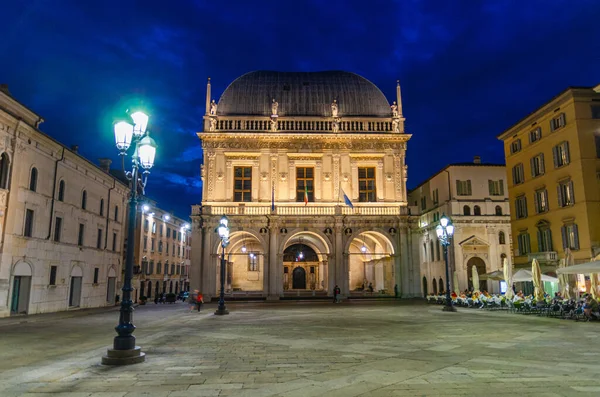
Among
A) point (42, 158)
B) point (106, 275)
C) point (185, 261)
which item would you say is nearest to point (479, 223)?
point (106, 275)

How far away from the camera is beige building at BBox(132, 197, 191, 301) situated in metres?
49.7

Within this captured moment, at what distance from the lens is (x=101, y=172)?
1435 inches

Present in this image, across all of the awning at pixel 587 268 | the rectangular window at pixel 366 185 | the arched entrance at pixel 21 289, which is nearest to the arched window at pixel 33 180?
the arched entrance at pixel 21 289

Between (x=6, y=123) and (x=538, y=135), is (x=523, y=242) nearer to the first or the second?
(x=538, y=135)

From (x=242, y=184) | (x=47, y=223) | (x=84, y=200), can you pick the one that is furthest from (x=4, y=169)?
(x=242, y=184)

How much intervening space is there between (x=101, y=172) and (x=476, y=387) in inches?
1385

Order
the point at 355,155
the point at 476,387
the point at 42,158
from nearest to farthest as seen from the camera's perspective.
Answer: the point at 476,387
the point at 42,158
the point at 355,155

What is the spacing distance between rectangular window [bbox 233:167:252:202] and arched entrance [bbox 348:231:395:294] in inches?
452

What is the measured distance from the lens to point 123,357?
33.6 ft

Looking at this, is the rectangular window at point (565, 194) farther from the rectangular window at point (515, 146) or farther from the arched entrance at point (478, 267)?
the arched entrance at point (478, 267)

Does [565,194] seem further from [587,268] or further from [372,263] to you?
[372,263]

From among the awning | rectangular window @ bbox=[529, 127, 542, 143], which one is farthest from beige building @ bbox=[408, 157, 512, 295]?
the awning

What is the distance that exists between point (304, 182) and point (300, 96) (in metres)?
9.76

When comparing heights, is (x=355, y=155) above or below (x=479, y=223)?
above
